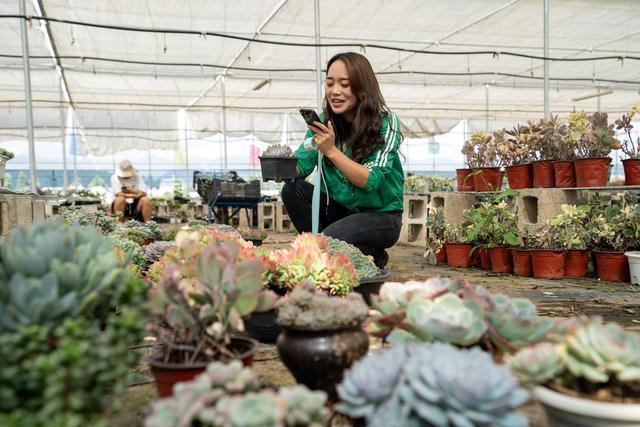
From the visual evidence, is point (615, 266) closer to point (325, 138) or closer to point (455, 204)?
point (455, 204)

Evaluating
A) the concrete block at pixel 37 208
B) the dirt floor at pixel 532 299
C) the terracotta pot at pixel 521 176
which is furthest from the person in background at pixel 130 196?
the terracotta pot at pixel 521 176

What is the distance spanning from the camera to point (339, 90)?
2.58 metres

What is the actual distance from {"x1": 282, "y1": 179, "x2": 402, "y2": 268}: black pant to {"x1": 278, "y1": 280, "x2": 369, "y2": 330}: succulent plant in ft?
4.41

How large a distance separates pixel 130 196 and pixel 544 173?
17.7ft

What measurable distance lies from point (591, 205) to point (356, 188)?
2.27m

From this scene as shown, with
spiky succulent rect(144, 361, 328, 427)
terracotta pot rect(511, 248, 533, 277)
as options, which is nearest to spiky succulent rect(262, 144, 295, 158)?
Answer: spiky succulent rect(144, 361, 328, 427)

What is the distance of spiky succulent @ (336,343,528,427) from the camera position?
0.84 metres

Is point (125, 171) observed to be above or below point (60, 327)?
above

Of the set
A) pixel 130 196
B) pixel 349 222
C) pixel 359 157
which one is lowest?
pixel 349 222

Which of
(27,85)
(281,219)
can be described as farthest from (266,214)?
(27,85)

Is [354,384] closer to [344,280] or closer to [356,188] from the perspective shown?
[344,280]

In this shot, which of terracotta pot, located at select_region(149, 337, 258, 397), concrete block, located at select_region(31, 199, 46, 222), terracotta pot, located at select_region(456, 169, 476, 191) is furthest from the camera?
terracotta pot, located at select_region(456, 169, 476, 191)

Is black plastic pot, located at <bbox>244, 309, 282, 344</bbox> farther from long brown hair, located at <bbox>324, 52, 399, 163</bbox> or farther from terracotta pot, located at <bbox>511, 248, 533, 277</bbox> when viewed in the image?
terracotta pot, located at <bbox>511, 248, 533, 277</bbox>

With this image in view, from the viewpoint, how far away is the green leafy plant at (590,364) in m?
0.93
